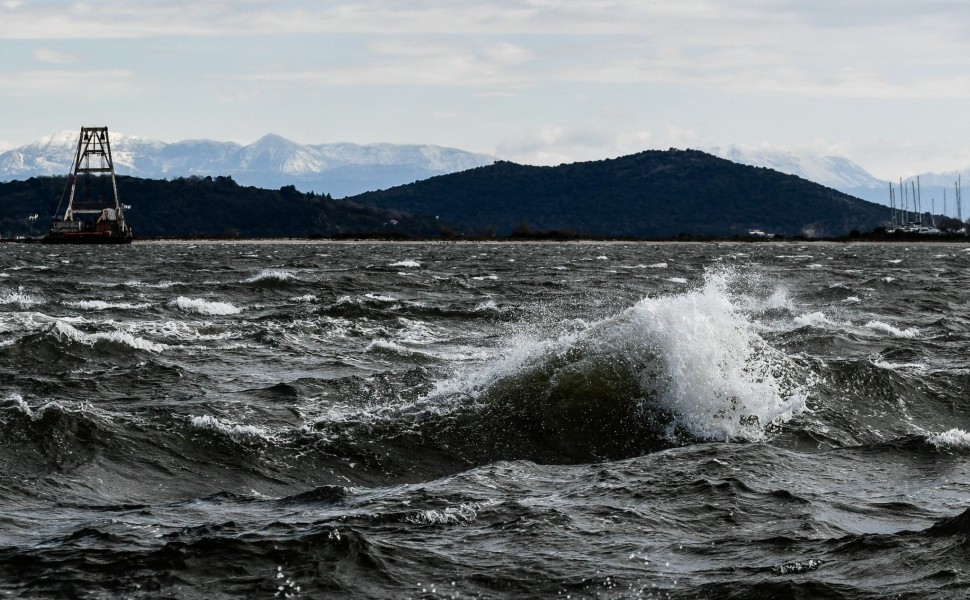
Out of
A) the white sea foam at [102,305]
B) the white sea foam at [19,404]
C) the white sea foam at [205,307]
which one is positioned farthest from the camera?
the white sea foam at [102,305]

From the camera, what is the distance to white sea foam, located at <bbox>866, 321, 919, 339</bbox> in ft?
83.1

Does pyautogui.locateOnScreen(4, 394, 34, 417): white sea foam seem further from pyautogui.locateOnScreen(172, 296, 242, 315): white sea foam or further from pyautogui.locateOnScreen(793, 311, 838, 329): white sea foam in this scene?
pyautogui.locateOnScreen(793, 311, 838, 329): white sea foam

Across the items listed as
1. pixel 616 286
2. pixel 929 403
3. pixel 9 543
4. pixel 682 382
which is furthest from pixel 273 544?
pixel 616 286

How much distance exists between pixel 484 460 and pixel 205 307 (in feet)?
61.2

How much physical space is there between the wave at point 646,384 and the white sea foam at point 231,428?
3091 mm

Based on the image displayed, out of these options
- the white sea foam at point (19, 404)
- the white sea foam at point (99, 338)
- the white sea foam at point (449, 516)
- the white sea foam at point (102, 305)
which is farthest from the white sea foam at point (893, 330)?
the white sea foam at point (102, 305)

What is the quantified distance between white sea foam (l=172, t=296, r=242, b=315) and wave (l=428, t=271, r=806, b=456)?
13803 millimetres

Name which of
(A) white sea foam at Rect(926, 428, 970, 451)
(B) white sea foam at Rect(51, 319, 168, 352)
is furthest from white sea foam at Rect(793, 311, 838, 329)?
(B) white sea foam at Rect(51, 319, 168, 352)

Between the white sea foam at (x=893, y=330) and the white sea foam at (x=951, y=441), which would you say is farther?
the white sea foam at (x=893, y=330)

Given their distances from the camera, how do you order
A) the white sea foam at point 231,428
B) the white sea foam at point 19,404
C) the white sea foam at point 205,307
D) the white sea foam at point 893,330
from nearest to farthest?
the white sea foam at point 231,428, the white sea foam at point 19,404, the white sea foam at point 893,330, the white sea foam at point 205,307

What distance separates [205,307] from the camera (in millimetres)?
30500

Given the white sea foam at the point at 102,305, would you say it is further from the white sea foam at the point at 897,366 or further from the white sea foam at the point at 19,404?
the white sea foam at the point at 897,366

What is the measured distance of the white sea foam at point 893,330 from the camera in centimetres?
2533

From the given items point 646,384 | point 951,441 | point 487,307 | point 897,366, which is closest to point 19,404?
point 646,384
